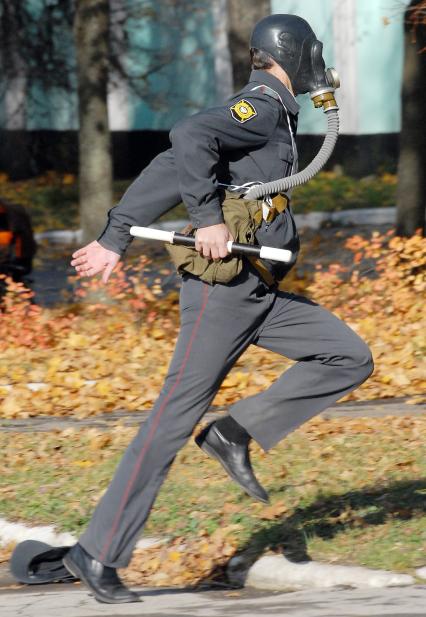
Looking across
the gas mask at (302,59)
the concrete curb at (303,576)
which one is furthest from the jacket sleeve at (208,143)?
the concrete curb at (303,576)

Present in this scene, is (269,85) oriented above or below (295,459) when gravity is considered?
above

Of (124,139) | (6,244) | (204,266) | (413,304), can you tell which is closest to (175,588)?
(204,266)

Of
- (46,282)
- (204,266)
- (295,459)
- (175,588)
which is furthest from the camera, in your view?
(46,282)

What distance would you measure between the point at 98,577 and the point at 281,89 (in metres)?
1.79

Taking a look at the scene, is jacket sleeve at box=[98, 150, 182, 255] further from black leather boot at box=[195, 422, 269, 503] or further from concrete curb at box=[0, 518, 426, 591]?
concrete curb at box=[0, 518, 426, 591]

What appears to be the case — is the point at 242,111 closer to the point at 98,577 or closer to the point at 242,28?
the point at 98,577

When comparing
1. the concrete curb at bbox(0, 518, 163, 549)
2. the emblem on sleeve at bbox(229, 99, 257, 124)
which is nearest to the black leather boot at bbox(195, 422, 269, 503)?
the concrete curb at bbox(0, 518, 163, 549)

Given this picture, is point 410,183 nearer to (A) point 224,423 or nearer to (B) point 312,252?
(B) point 312,252

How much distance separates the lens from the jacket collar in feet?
14.6

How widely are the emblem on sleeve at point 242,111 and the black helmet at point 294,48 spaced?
12.2 inches

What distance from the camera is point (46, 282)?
49.7ft

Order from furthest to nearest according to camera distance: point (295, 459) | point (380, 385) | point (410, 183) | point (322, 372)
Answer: point (410, 183) < point (380, 385) < point (295, 459) < point (322, 372)

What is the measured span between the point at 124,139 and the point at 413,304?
15461 millimetres

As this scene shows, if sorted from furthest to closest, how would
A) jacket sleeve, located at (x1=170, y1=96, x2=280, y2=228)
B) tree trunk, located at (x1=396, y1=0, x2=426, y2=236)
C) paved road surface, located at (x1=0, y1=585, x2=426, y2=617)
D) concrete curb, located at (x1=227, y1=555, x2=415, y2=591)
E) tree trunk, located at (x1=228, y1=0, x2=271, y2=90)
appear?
tree trunk, located at (x1=396, y1=0, x2=426, y2=236), tree trunk, located at (x1=228, y1=0, x2=271, y2=90), concrete curb, located at (x1=227, y1=555, x2=415, y2=591), paved road surface, located at (x1=0, y1=585, x2=426, y2=617), jacket sleeve, located at (x1=170, y1=96, x2=280, y2=228)
